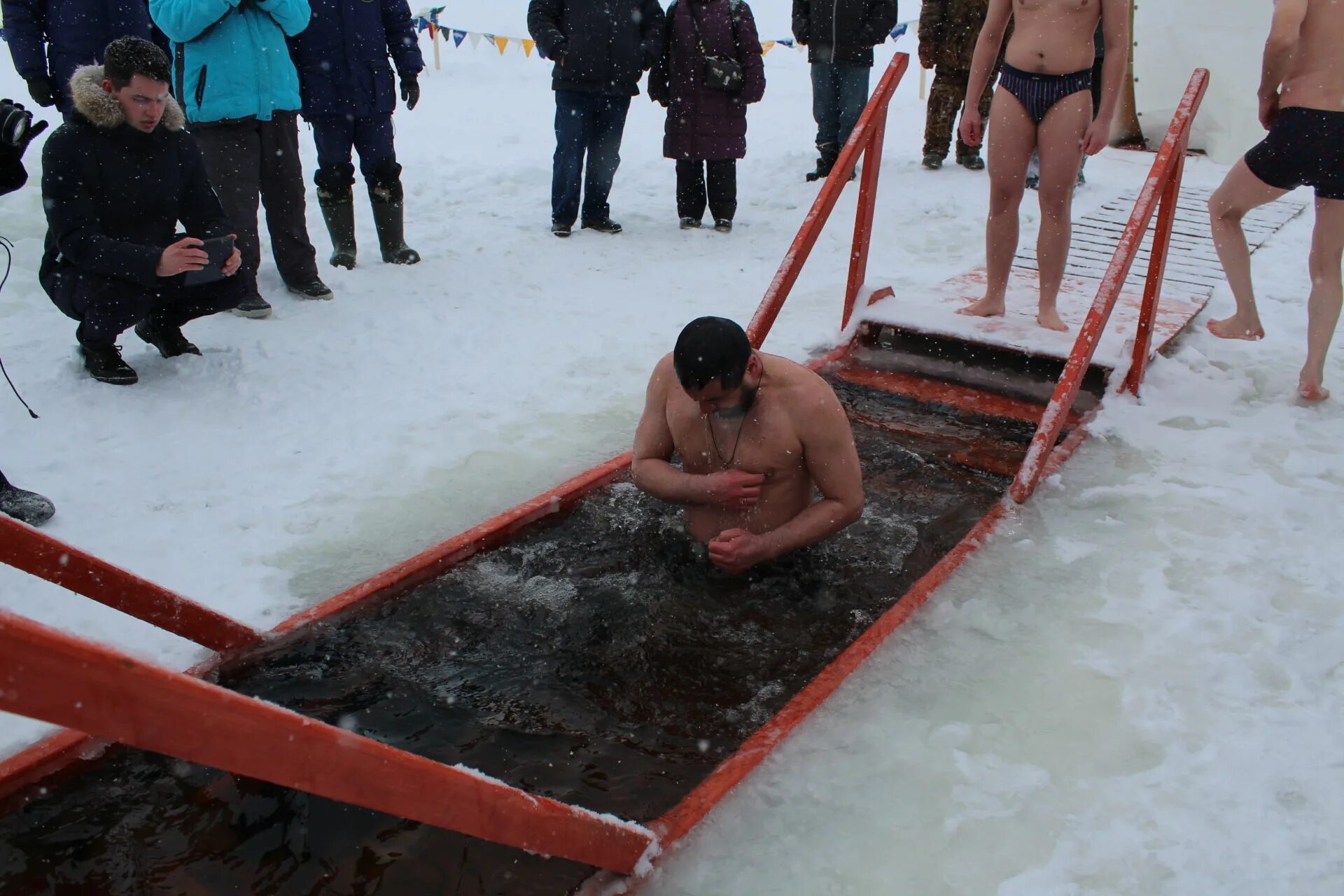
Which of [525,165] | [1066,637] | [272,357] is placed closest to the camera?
[1066,637]

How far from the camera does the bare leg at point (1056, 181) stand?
4.61 metres

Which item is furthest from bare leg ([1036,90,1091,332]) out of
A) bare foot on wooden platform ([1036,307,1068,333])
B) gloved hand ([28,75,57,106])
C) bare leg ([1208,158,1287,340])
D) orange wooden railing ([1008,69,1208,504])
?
gloved hand ([28,75,57,106])

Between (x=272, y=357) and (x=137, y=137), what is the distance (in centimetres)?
113

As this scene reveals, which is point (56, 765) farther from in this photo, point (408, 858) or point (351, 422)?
point (351, 422)

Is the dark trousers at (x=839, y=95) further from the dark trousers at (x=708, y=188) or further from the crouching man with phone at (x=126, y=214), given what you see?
the crouching man with phone at (x=126, y=214)

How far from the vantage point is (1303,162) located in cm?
429

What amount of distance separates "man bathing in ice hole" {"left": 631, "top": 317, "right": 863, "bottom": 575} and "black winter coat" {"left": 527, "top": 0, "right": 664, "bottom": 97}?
451 cm

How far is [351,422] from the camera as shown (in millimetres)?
4566

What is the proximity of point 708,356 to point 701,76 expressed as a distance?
5.47 m

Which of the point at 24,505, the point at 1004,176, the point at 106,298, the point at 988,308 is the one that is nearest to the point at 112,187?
the point at 106,298

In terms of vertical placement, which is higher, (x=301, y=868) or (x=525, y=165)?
(x=525, y=165)

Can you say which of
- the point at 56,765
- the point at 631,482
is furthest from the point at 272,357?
the point at 56,765

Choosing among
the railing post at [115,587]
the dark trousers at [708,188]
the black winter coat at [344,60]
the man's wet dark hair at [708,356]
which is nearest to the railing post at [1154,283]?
the man's wet dark hair at [708,356]

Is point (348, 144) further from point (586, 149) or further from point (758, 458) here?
point (758, 458)
